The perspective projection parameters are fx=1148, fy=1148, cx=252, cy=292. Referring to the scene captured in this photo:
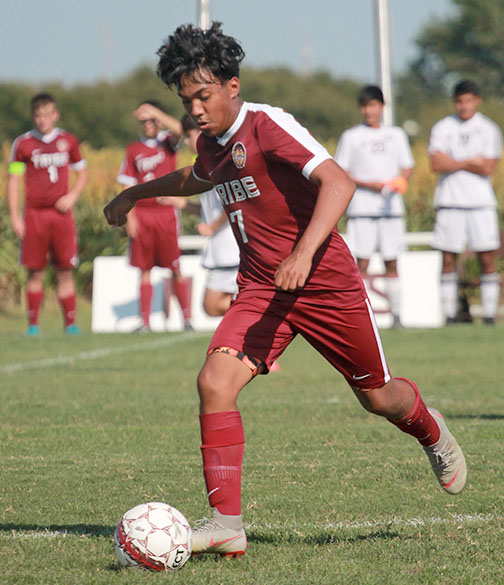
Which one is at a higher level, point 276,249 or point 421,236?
point 276,249

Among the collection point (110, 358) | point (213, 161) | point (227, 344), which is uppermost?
point (213, 161)

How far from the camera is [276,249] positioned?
426 cm

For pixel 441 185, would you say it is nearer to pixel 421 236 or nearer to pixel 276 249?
pixel 421 236

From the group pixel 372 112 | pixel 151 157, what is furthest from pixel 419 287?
pixel 151 157

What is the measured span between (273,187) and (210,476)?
1.08 metres

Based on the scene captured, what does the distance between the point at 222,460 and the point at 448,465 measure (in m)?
1.07

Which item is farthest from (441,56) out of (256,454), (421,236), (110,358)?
(256,454)

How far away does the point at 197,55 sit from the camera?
13.4 feet

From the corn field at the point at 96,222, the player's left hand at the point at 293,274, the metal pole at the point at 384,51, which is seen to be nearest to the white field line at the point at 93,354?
the corn field at the point at 96,222

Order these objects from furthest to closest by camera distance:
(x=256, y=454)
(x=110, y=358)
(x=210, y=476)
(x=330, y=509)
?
(x=110, y=358) → (x=256, y=454) → (x=330, y=509) → (x=210, y=476)

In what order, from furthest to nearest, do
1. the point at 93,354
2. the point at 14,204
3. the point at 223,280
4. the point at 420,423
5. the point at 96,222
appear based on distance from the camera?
1. the point at 96,222
2. the point at 14,204
3. the point at 93,354
4. the point at 223,280
5. the point at 420,423

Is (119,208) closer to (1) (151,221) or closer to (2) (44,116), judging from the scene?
(2) (44,116)

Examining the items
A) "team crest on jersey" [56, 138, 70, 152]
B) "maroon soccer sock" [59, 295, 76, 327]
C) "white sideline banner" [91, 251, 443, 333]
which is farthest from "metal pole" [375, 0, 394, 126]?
"maroon soccer sock" [59, 295, 76, 327]

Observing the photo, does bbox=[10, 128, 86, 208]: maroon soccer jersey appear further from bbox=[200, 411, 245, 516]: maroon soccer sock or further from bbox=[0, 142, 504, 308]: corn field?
bbox=[200, 411, 245, 516]: maroon soccer sock
